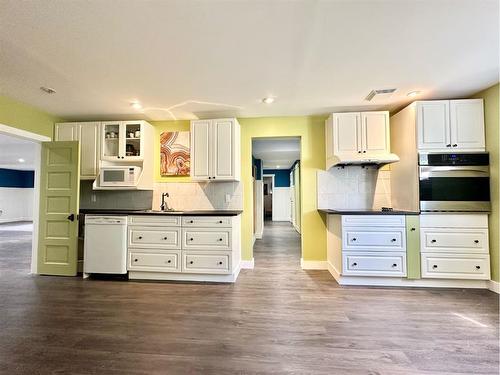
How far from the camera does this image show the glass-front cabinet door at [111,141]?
3857 mm

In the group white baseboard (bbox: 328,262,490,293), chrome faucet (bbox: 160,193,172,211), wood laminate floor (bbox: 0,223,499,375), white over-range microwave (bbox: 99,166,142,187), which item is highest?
white over-range microwave (bbox: 99,166,142,187)

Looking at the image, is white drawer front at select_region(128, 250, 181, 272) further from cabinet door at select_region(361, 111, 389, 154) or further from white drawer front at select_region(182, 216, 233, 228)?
cabinet door at select_region(361, 111, 389, 154)

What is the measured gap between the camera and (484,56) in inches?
90.8

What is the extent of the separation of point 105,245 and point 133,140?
1656 millimetres

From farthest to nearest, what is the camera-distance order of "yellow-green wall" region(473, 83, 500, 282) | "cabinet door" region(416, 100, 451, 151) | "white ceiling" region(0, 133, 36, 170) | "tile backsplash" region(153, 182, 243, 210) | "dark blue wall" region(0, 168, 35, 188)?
"dark blue wall" region(0, 168, 35, 188)
"white ceiling" region(0, 133, 36, 170)
"tile backsplash" region(153, 182, 243, 210)
"cabinet door" region(416, 100, 451, 151)
"yellow-green wall" region(473, 83, 500, 282)

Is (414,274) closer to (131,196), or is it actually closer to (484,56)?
(484,56)

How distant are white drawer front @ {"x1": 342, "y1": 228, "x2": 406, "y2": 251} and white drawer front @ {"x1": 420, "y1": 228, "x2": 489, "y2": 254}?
0.28 meters

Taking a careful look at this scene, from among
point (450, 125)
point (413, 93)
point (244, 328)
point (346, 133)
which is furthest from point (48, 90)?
point (450, 125)

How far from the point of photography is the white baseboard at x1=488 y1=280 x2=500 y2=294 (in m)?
2.90

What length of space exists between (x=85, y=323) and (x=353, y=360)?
92.5 inches

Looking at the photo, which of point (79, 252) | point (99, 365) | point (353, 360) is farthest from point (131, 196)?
point (353, 360)

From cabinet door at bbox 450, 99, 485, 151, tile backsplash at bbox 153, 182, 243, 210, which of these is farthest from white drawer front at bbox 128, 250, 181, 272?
cabinet door at bbox 450, 99, 485, 151

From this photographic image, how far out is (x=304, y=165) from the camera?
4.05 metres

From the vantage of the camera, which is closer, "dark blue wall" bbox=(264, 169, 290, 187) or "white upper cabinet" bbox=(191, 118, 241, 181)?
"white upper cabinet" bbox=(191, 118, 241, 181)
